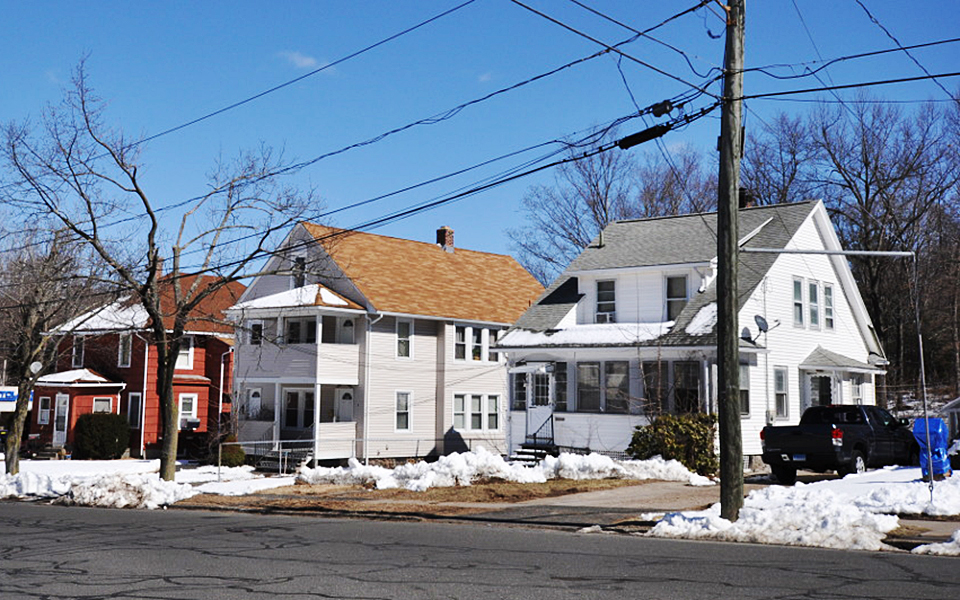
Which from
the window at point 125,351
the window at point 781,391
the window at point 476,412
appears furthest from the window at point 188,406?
the window at point 781,391

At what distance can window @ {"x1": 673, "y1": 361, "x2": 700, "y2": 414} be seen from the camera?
28.5m

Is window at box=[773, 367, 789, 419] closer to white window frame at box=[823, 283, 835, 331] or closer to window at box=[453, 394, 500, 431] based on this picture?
white window frame at box=[823, 283, 835, 331]

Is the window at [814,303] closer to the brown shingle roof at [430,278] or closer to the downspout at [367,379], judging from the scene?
the brown shingle roof at [430,278]

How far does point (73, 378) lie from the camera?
41406 mm

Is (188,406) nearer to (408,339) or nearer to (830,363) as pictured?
(408,339)

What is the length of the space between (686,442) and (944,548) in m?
13.4

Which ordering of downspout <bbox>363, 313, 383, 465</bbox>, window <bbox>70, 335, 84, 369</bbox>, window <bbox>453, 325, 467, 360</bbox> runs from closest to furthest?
downspout <bbox>363, 313, 383, 465</bbox> → window <bbox>453, 325, 467, 360</bbox> → window <bbox>70, 335, 84, 369</bbox>

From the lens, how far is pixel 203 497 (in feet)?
71.4

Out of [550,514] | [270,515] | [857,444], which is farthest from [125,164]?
[857,444]

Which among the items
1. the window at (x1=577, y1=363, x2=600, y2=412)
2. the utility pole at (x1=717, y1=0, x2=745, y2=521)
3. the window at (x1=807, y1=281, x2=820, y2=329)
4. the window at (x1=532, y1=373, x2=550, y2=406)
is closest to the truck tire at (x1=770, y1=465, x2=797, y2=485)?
the utility pole at (x1=717, y1=0, x2=745, y2=521)

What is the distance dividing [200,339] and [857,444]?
3128 centimetres

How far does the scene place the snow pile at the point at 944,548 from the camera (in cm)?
1131

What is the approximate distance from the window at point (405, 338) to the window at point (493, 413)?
479cm

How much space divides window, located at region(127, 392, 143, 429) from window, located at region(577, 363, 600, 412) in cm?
2117
